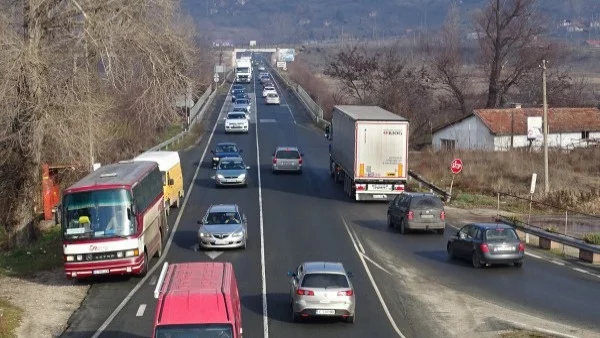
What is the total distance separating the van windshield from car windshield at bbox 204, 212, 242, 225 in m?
17.3

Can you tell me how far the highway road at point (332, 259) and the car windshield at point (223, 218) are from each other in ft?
3.41

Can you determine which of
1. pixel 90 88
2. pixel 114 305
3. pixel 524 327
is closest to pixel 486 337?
pixel 524 327

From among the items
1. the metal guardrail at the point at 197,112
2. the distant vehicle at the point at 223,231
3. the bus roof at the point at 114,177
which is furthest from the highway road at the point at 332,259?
the metal guardrail at the point at 197,112

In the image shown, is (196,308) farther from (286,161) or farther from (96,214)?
(286,161)

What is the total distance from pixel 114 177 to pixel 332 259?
7.56 meters

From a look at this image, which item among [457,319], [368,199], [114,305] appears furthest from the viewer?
[368,199]

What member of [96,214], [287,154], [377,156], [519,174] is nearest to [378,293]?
[96,214]

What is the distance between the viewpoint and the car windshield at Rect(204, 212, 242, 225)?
108 feet

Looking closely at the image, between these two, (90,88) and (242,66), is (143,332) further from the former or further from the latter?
(242,66)

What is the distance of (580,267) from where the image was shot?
30.4 m

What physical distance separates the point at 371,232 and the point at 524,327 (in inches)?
573

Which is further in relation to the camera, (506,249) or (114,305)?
(506,249)

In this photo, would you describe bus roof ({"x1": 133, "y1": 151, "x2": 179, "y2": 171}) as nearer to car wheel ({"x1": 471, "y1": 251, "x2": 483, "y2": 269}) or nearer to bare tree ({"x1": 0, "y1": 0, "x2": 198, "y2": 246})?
bare tree ({"x1": 0, "y1": 0, "x2": 198, "y2": 246})

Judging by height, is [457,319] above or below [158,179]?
below
